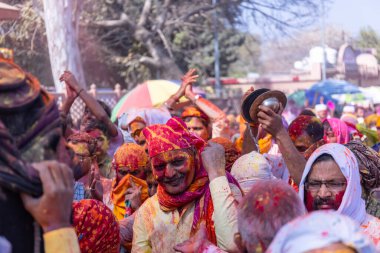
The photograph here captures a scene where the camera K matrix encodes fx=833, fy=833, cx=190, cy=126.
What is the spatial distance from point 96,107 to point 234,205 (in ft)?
11.9

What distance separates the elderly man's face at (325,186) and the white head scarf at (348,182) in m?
0.03

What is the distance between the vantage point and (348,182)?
4023mm

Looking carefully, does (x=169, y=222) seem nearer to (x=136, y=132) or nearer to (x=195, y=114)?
(x=195, y=114)

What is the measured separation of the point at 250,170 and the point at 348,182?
107 cm

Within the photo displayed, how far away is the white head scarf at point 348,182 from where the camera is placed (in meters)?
3.97

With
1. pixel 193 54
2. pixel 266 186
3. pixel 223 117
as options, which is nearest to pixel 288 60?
pixel 193 54

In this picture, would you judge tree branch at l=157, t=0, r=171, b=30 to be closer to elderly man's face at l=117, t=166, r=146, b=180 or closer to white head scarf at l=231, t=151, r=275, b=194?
elderly man's face at l=117, t=166, r=146, b=180

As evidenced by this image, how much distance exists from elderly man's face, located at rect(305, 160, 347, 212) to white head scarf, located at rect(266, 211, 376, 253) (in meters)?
1.67

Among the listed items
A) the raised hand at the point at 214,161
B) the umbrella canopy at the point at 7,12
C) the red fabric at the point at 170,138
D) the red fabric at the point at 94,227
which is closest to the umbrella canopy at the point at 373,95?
the umbrella canopy at the point at 7,12

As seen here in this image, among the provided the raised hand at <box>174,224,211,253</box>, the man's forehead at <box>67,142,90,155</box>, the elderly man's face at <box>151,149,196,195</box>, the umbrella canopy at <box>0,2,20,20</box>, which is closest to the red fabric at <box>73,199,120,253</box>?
the raised hand at <box>174,224,211,253</box>

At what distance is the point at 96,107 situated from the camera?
743 cm

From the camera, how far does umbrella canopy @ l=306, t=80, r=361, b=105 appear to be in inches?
980

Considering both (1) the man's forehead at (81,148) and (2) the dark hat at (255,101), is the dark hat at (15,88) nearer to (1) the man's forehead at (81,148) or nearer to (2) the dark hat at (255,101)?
(2) the dark hat at (255,101)

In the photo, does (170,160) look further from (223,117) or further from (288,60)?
(288,60)
